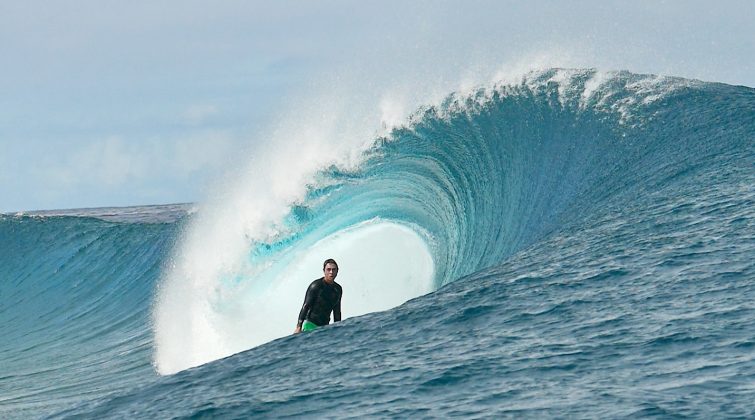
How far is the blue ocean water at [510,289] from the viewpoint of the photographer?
6707 mm

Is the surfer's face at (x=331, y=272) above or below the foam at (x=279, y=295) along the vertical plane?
below

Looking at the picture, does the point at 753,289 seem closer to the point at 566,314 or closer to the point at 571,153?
the point at 566,314

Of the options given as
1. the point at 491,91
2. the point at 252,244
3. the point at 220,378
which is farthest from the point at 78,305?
the point at 220,378

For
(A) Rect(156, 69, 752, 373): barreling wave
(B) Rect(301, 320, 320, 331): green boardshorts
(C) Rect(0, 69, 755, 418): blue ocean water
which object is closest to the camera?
(C) Rect(0, 69, 755, 418): blue ocean water

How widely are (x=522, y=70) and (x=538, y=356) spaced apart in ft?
43.2

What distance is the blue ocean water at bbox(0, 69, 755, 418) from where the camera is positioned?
6.71 meters

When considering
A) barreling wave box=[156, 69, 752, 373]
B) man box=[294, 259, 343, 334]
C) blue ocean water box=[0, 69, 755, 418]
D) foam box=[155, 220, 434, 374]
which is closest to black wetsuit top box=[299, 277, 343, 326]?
man box=[294, 259, 343, 334]

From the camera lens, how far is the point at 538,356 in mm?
7141

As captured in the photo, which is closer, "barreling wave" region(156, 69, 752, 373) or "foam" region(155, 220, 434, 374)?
"barreling wave" region(156, 69, 752, 373)

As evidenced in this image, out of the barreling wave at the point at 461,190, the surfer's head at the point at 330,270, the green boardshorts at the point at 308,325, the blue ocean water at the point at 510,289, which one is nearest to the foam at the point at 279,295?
the barreling wave at the point at 461,190

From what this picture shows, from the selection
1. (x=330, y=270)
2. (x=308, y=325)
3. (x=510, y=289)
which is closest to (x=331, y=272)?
(x=330, y=270)

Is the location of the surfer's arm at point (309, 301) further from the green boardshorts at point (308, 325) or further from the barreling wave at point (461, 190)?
the barreling wave at point (461, 190)

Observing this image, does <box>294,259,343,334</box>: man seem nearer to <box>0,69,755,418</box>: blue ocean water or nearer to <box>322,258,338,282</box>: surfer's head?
<box>322,258,338,282</box>: surfer's head

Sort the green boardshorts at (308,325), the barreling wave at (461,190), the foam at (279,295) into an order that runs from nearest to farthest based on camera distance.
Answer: the green boardshorts at (308,325) < the barreling wave at (461,190) < the foam at (279,295)
